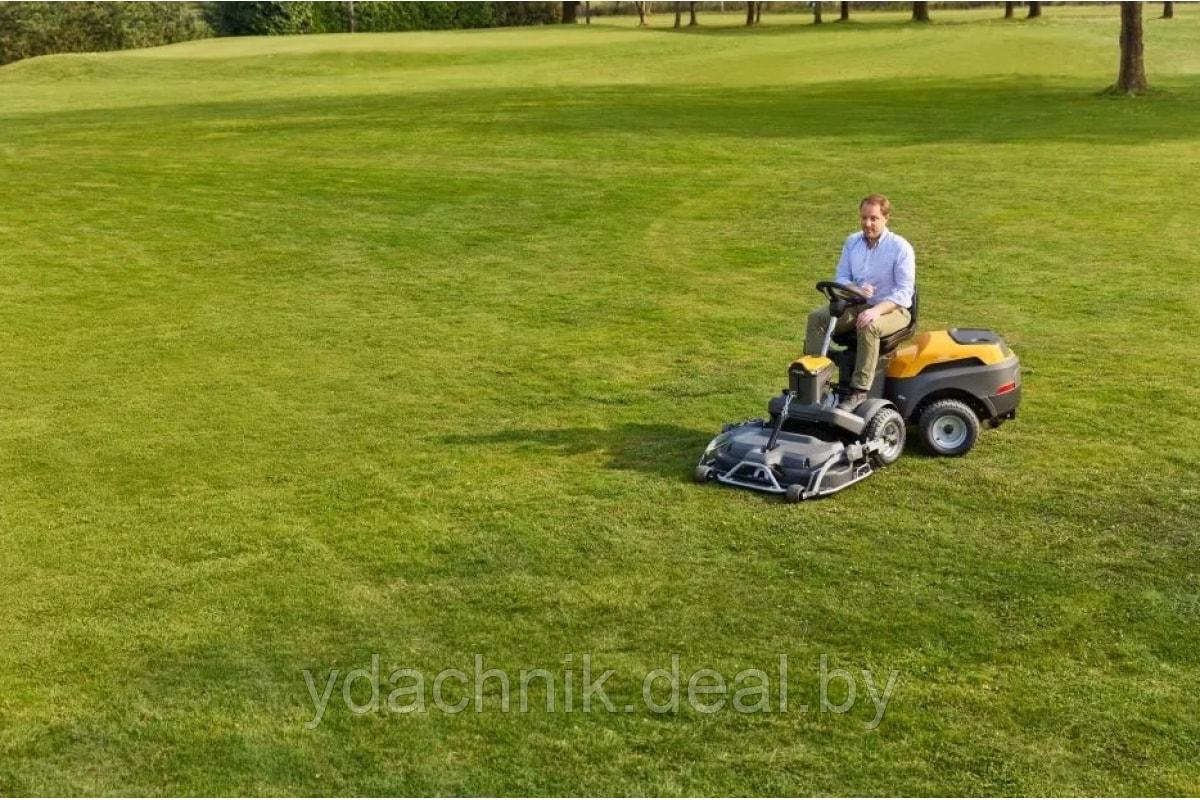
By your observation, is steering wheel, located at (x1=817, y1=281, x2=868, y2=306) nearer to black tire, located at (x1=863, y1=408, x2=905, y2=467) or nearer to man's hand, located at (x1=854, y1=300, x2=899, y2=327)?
man's hand, located at (x1=854, y1=300, x2=899, y2=327)

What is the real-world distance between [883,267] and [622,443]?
2357 mm

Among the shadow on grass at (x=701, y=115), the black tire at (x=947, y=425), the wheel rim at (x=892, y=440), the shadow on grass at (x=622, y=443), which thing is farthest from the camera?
the shadow on grass at (x=701, y=115)

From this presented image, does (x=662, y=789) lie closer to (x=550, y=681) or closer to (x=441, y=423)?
(x=550, y=681)

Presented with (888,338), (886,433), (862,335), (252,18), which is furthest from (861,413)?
(252,18)

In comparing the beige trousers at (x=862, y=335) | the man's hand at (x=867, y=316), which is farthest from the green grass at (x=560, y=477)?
the man's hand at (x=867, y=316)

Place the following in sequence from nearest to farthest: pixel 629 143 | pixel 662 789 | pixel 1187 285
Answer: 1. pixel 662 789
2. pixel 1187 285
3. pixel 629 143

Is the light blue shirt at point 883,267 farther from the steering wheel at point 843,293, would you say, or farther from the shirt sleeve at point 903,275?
the steering wheel at point 843,293

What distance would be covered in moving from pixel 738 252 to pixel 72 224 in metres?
9.72

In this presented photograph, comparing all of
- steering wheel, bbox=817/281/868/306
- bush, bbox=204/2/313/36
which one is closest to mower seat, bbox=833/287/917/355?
steering wheel, bbox=817/281/868/306

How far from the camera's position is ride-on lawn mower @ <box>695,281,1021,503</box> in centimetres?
913

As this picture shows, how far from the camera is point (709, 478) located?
9.46 metres

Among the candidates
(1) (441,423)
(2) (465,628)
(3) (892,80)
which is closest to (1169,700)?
(2) (465,628)

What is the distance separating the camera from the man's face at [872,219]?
377 inches

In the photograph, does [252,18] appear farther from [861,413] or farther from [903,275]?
[861,413]
